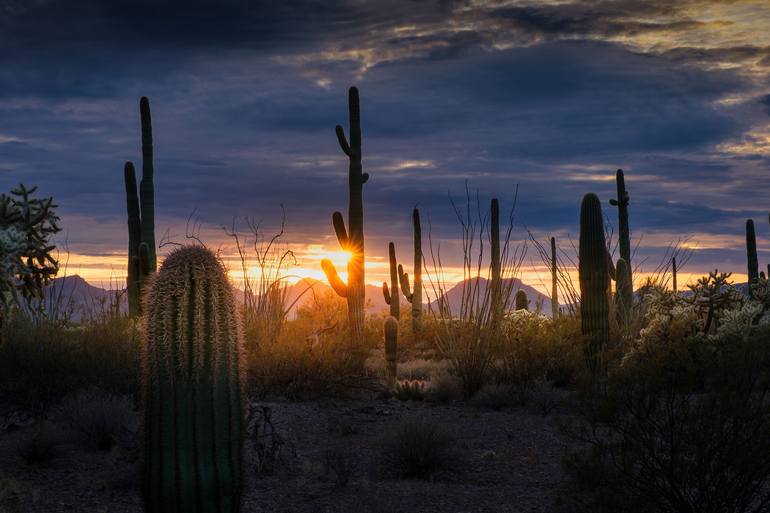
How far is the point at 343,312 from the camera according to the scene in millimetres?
22250

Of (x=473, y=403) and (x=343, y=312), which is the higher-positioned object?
(x=343, y=312)

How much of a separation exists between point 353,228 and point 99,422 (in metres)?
9.91

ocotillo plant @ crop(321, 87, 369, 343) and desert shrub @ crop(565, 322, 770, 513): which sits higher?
ocotillo plant @ crop(321, 87, 369, 343)

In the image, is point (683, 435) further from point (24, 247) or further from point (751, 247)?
point (751, 247)

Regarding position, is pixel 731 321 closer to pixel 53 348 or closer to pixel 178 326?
pixel 178 326

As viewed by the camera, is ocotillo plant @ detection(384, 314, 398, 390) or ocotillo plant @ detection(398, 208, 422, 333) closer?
ocotillo plant @ detection(384, 314, 398, 390)

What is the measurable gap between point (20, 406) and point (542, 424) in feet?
22.1

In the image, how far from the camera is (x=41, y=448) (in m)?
9.00

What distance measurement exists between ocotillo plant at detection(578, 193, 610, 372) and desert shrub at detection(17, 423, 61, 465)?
850 cm

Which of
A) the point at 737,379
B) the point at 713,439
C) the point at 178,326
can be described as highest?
the point at 178,326

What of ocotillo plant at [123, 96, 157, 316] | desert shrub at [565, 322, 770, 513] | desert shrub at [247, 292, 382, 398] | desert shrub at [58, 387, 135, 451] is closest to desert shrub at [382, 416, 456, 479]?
desert shrub at [565, 322, 770, 513]

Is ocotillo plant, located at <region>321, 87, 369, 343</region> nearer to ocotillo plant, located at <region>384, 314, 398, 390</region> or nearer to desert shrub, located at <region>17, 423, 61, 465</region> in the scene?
ocotillo plant, located at <region>384, 314, 398, 390</region>

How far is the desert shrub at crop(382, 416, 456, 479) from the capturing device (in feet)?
29.0

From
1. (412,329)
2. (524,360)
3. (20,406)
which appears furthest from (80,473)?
(412,329)
